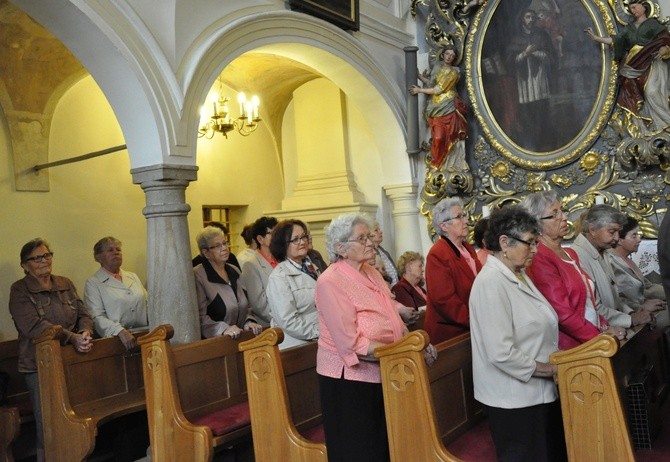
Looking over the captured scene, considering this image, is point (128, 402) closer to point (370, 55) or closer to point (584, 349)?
point (584, 349)

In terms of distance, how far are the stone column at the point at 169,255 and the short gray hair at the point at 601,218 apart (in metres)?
2.78

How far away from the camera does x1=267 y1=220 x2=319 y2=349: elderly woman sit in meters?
4.25

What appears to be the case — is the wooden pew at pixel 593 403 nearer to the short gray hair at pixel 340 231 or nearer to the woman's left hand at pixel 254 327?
the short gray hair at pixel 340 231

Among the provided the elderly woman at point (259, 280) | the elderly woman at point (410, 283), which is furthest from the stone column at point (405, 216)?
the elderly woman at point (259, 280)

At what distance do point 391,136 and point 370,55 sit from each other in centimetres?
99

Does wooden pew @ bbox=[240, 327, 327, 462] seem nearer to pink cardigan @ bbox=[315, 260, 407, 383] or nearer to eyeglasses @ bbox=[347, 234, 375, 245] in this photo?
pink cardigan @ bbox=[315, 260, 407, 383]

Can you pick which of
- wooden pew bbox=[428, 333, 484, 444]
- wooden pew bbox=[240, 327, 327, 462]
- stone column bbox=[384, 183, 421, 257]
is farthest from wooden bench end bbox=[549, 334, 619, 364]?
stone column bbox=[384, 183, 421, 257]

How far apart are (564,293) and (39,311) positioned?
368 cm

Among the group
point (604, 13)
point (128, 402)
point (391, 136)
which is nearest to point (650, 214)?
point (604, 13)

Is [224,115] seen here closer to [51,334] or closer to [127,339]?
[127,339]

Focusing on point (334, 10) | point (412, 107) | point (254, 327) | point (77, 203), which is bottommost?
point (254, 327)

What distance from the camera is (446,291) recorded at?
3949mm

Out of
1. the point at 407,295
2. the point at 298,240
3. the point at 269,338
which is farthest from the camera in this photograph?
the point at 407,295

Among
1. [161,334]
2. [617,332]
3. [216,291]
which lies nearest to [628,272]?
[617,332]
